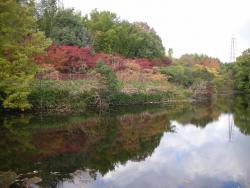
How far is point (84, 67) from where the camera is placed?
108 feet

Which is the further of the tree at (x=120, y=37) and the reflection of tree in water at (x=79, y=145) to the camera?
the tree at (x=120, y=37)

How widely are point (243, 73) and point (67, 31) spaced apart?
103ft

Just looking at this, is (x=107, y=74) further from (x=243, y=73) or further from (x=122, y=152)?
(x=243, y=73)

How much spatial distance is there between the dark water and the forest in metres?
3.06

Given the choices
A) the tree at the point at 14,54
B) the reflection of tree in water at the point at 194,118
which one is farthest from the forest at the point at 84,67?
the reflection of tree in water at the point at 194,118

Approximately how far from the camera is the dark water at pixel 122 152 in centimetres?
1070

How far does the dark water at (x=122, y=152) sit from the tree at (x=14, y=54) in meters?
1.68

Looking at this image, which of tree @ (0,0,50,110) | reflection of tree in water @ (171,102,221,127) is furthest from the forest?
reflection of tree in water @ (171,102,221,127)

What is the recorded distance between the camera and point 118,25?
48.9 meters

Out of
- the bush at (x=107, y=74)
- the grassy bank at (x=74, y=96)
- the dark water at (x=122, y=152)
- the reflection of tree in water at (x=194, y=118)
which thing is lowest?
the dark water at (x=122, y=152)

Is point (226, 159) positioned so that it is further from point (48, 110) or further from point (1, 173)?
point (48, 110)

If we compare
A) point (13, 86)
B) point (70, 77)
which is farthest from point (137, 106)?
point (13, 86)

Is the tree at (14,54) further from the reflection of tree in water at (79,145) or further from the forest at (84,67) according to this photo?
the reflection of tree in water at (79,145)

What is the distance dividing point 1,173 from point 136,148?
6198mm
